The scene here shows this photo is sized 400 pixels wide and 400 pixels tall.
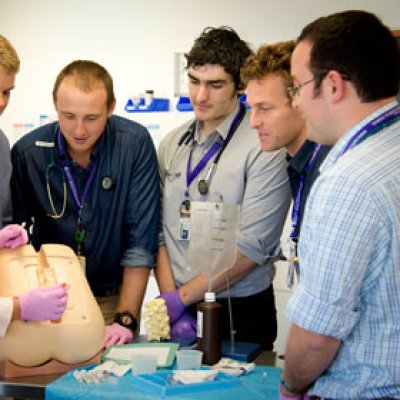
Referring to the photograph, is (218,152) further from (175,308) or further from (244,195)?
(175,308)

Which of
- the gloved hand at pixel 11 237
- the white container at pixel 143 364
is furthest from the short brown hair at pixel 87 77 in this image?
the white container at pixel 143 364

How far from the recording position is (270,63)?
2.12 m

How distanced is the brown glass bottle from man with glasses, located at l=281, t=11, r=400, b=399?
50 centimetres

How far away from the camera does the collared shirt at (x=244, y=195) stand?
2.26 metres

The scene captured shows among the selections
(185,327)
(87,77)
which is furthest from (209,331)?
(87,77)

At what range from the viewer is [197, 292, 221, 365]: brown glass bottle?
1.81 metres

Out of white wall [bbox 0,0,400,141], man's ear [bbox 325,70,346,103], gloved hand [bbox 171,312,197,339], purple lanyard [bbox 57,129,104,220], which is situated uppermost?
white wall [bbox 0,0,400,141]

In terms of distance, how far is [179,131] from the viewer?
257 cm

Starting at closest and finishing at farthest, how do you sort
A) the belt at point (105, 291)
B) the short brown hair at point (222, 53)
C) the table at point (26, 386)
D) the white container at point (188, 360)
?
the table at point (26, 386) → the white container at point (188, 360) → the short brown hair at point (222, 53) → the belt at point (105, 291)

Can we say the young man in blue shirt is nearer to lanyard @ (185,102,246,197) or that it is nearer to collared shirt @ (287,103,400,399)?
lanyard @ (185,102,246,197)

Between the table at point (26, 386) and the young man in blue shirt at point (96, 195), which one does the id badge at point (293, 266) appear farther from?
the table at point (26, 386)

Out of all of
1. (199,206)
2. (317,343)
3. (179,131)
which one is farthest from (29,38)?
(317,343)

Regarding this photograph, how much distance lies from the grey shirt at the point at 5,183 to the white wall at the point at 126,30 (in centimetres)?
231

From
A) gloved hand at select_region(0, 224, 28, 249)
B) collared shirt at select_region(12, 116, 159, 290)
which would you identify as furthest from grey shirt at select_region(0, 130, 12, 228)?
gloved hand at select_region(0, 224, 28, 249)
